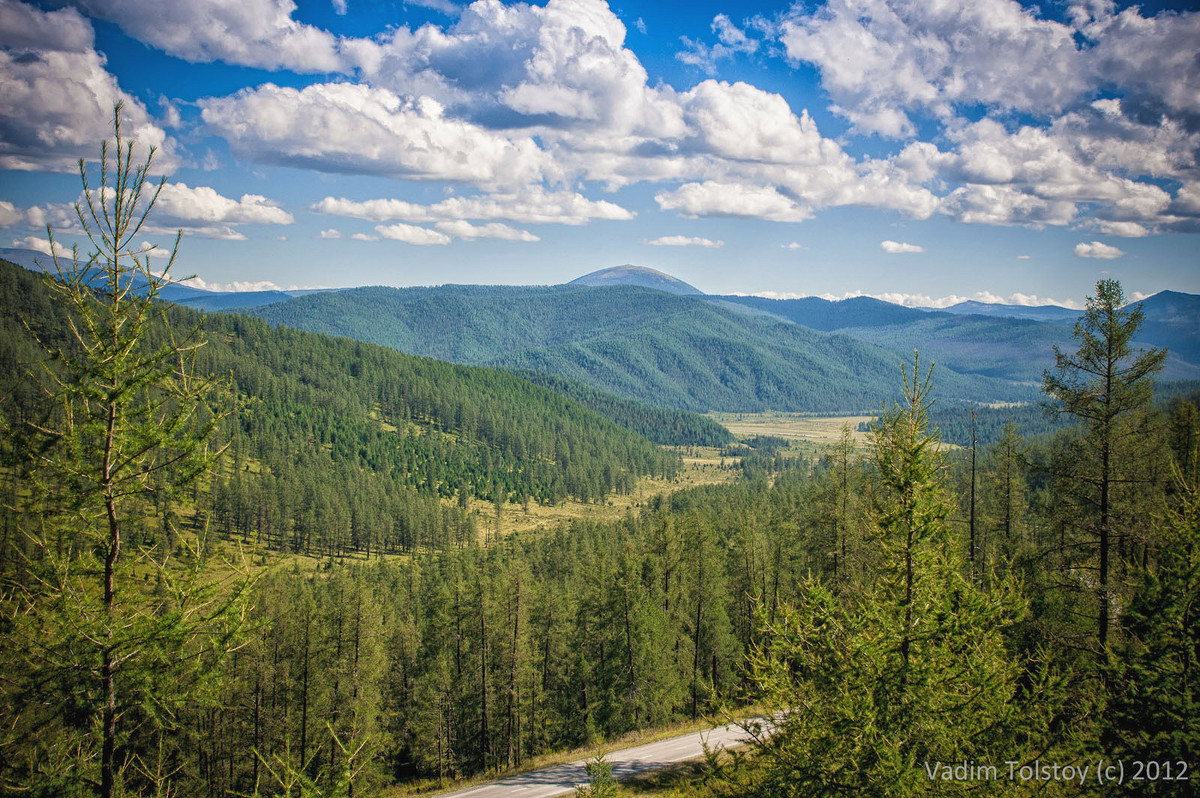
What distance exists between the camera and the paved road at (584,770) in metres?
27.6

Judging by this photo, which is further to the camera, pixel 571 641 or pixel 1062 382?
pixel 571 641

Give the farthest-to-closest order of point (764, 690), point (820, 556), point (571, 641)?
1. point (571, 641)
2. point (820, 556)
3. point (764, 690)

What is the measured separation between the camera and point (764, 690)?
44.1 ft

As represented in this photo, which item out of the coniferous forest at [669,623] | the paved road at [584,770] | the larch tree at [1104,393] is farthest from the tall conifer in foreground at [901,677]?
the paved road at [584,770]

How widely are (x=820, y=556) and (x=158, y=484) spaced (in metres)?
32.3

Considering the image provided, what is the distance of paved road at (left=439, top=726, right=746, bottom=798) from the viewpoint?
27609 mm

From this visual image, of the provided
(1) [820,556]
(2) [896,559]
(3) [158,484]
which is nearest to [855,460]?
(1) [820,556]

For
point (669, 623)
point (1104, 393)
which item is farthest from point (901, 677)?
point (669, 623)

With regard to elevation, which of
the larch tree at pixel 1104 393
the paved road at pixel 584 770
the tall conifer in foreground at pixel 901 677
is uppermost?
the larch tree at pixel 1104 393

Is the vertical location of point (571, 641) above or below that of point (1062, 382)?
below

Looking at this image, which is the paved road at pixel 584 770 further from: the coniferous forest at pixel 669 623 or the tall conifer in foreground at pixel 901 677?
the tall conifer in foreground at pixel 901 677

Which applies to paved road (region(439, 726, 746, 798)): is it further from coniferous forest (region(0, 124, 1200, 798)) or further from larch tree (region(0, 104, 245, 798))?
larch tree (region(0, 104, 245, 798))

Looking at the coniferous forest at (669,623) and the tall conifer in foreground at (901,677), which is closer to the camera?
the coniferous forest at (669,623)

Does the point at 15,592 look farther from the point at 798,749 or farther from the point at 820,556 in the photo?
the point at 820,556
